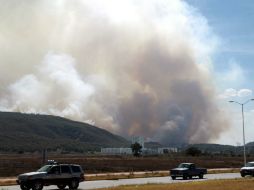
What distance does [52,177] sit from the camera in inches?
1491

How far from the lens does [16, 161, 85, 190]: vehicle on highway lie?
36.5 meters

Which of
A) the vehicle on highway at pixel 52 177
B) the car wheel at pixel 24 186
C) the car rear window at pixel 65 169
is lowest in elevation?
the car wheel at pixel 24 186

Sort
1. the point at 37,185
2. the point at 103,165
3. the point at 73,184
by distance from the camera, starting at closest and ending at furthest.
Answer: the point at 37,185 < the point at 73,184 < the point at 103,165

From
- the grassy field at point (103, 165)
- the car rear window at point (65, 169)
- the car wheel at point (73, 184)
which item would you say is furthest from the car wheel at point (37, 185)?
the grassy field at point (103, 165)

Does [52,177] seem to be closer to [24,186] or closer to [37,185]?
[37,185]

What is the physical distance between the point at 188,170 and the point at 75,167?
1876cm

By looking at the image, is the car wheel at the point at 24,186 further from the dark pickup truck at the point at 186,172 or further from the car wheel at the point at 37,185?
the dark pickup truck at the point at 186,172

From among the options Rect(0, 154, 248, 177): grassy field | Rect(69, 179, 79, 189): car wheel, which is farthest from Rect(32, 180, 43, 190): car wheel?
Rect(0, 154, 248, 177): grassy field

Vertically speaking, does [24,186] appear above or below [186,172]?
below

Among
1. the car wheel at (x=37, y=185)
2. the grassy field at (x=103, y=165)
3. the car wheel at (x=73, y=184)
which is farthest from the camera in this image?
the grassy field at (x=103, y=165)

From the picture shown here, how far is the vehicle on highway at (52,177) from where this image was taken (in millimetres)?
36531

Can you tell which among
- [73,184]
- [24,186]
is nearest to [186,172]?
[73,184]

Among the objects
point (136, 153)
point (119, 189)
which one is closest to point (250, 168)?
point (119, 189)

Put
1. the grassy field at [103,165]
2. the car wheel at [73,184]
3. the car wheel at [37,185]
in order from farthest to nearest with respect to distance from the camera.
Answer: the grassy field at [103,165], the car wheel at [73,184], the car wheel at [37,185]
